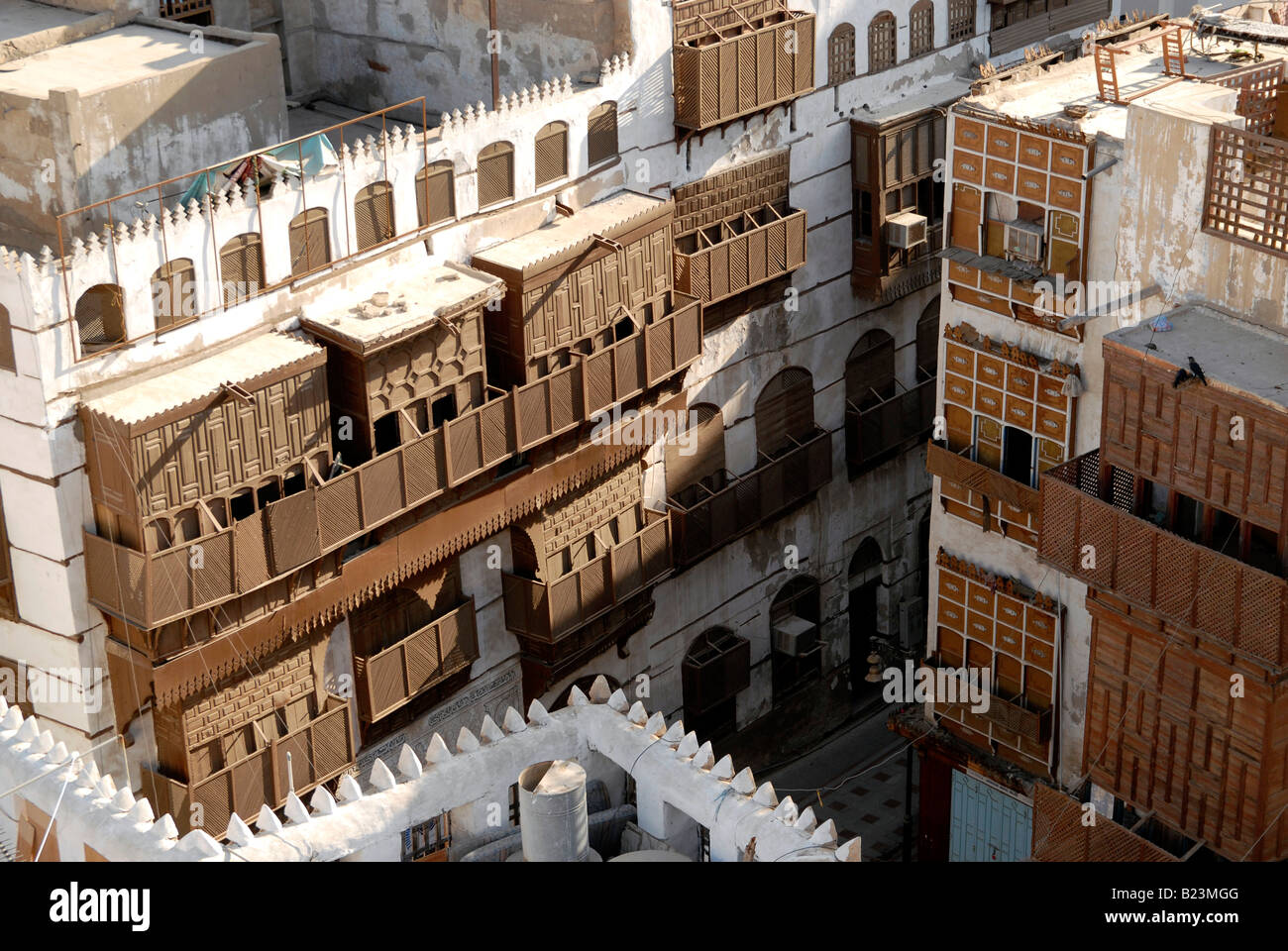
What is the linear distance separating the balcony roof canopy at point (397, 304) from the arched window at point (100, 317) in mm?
3514

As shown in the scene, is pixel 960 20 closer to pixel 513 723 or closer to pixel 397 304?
pixel 397 304

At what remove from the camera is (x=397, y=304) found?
1486 inches

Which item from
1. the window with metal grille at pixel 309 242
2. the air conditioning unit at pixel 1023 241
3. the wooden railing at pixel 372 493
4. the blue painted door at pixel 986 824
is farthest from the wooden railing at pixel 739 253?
the blue painted door at pixel 986 824

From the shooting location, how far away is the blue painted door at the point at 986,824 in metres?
42.1

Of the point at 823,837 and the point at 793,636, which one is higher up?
the point at 823,837

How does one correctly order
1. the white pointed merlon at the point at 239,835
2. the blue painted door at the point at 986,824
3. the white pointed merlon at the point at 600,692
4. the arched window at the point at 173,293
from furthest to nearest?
the blue painted door at the point at 986,824 → the arched window at the point at 173,293 → the white pointed merlon at the point at 600,692 → the white pointed merlon at the point at 239,835

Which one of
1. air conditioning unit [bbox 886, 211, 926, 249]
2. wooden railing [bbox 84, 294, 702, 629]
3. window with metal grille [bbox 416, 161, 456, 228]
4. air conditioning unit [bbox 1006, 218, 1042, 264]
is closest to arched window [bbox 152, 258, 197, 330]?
wooden railing [bbox 84, 294, 702, 629]

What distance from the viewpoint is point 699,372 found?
45.3m

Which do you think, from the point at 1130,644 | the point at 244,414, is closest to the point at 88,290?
the point at 244,414

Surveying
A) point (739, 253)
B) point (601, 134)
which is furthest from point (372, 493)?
point (739, 253)

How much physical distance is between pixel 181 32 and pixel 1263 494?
2160 cm

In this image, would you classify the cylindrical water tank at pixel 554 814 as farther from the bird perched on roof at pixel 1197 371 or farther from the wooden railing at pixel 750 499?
the wooden railing at pixel 750 499

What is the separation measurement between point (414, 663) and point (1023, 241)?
13.2 meters

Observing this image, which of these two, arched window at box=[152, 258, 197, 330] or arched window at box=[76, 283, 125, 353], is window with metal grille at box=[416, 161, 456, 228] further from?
arched window at box=[76, 283, 125, 353]
